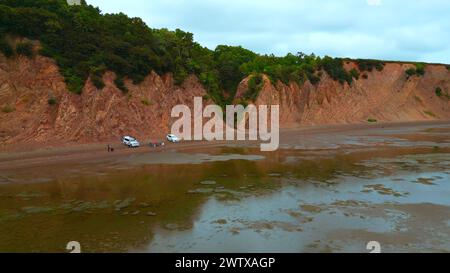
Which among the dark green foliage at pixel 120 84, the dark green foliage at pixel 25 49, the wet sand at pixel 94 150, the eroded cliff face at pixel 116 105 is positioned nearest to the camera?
the wet sand at pixel 94 150

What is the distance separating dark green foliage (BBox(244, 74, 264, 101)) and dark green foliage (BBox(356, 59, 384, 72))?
31805 millimetres

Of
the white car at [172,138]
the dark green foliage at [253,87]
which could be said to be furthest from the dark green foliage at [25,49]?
the dark green foliage at [253,87]

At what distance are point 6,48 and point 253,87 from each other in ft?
139

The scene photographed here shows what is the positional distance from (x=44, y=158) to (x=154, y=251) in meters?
28.9

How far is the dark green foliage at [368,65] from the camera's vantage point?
9393cm

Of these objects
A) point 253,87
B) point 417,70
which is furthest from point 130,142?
point 417,70

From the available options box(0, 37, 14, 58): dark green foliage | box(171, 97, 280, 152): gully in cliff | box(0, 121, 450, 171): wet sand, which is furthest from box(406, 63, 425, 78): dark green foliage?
box(0, 37, 14, 58): dark green foliage

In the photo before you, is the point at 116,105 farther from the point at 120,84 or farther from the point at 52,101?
the point at 52,101

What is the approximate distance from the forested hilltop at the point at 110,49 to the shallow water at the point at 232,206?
22.2 m

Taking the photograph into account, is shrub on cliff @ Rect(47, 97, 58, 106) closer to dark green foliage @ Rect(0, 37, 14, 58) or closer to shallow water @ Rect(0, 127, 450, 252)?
dark green foliage @ Rect(0, 37, 14, 58)

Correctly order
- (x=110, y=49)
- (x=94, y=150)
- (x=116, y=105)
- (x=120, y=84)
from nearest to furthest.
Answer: (x=94, y=150) → (x=116, y=105) → (x=120, y=84) → (x=110, y=49)

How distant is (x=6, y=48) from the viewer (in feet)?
155

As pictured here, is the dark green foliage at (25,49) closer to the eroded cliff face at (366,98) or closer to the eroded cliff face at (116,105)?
the eroded cliff face at (116,105)
